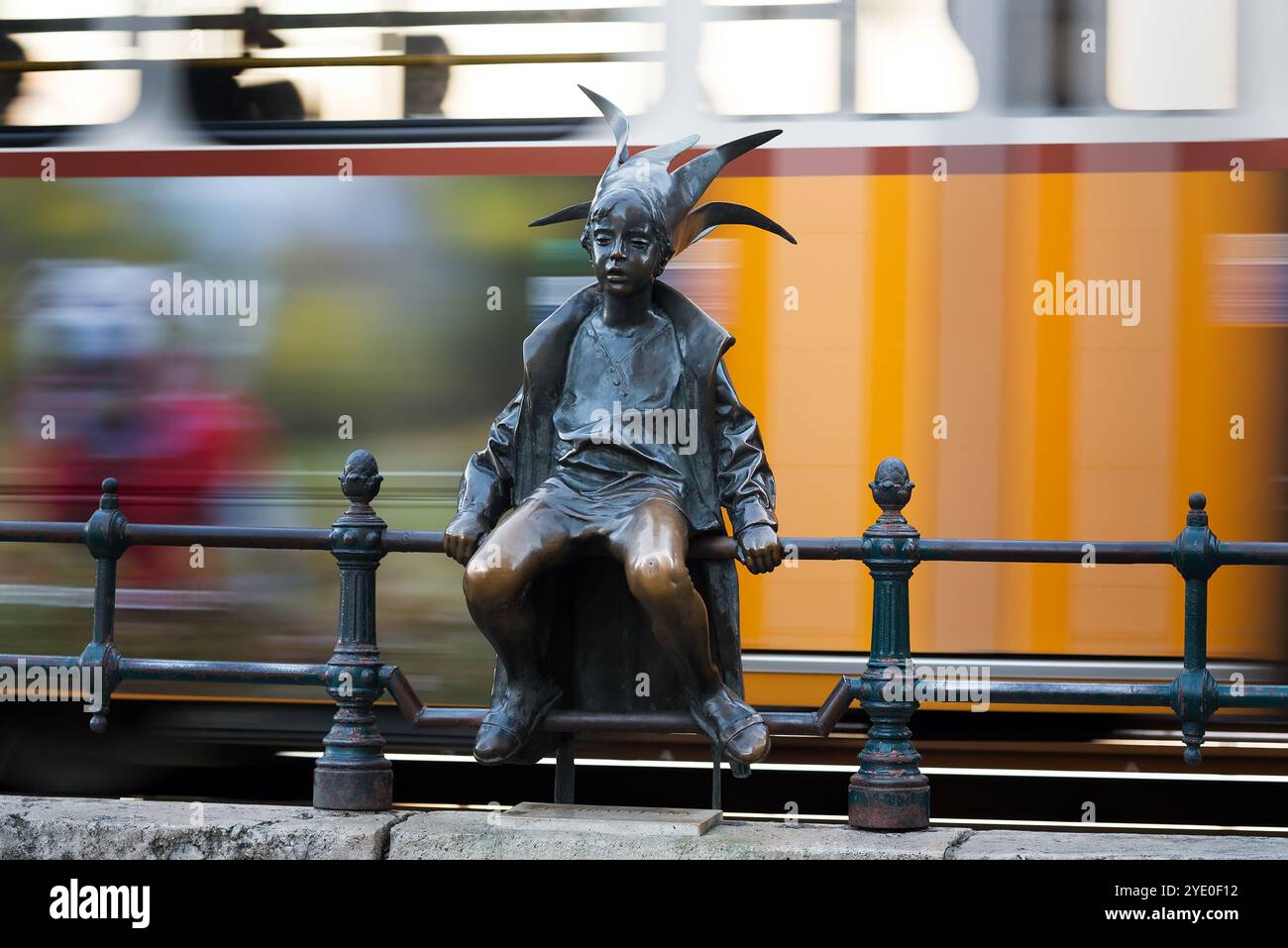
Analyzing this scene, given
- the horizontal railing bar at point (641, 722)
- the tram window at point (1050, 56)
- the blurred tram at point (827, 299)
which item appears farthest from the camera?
the tram window at point (1050, 56)

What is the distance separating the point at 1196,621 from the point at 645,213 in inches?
78.0

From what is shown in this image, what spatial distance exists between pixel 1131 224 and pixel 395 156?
10.3ft

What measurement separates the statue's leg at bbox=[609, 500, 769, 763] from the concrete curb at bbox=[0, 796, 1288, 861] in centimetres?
29

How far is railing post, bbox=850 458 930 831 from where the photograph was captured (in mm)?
4629

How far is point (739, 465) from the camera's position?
4.68 meters

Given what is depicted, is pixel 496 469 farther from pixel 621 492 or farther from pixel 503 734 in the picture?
pixel 503 734

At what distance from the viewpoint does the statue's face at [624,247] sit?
14.9ft

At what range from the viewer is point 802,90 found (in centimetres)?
675

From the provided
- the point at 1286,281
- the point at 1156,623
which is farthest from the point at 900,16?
the point at 1156,623

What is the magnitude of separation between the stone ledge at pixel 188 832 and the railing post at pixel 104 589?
1.34 feet

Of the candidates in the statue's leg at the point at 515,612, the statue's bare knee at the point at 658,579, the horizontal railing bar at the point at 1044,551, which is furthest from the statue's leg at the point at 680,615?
the horizontal railing bar at the point at 1044,551

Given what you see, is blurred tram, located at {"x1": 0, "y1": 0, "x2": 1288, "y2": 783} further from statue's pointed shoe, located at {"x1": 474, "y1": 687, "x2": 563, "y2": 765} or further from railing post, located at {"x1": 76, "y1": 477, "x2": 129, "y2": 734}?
statue's pointed shoe, located at {"x1": 474, "y1": 687, "x2": 563, "y2": 765}

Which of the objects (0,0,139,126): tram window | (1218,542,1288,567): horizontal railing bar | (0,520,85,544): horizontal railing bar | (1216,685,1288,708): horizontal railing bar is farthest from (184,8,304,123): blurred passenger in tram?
(1216,685,1288,708): horizontal railing bar

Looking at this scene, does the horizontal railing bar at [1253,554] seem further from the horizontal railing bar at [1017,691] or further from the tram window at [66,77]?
the tram window at [66,77]
